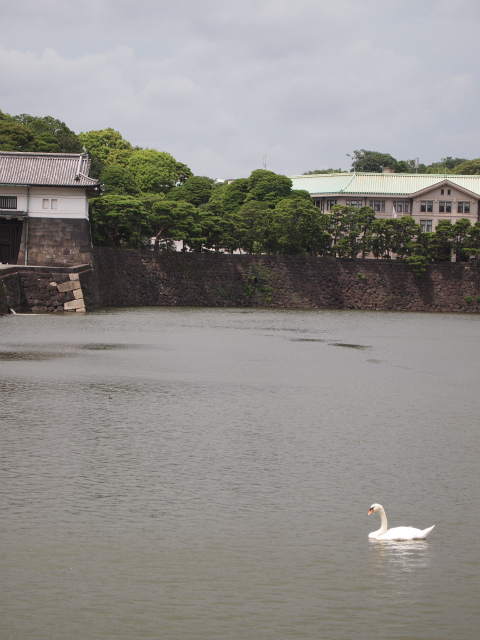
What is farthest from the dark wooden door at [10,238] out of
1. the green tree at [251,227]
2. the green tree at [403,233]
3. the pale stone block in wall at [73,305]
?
the green tree at [403,233]

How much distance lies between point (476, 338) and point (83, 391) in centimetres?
2176

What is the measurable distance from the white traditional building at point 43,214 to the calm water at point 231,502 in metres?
24.7

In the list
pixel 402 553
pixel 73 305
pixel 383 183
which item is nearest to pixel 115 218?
pixel 73 305

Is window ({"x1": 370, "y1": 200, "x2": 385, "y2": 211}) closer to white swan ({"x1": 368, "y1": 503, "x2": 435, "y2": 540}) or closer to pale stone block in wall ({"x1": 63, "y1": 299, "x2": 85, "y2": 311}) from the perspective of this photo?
pale stone block in wall ({"x1": 63, "y1": 299, "x2": 85, "y2": 311})

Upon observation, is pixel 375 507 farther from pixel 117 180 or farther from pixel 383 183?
pixel 383 183

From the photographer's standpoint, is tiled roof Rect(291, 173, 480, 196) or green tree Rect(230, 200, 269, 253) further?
tiled roof Rect(291, 173, 480, 196)

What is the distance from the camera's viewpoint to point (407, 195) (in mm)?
75562

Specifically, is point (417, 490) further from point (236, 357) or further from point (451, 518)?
point (236, 357)

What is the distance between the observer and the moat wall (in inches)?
2115

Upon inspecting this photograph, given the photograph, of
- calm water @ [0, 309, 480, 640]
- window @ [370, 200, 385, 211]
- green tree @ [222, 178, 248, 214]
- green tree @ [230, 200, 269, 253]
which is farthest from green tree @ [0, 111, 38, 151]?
calm water @ [0, 309, 480, 640]

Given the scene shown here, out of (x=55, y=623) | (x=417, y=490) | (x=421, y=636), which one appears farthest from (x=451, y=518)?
(x=55, y=623)

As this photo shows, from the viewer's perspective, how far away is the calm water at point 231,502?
6.85m

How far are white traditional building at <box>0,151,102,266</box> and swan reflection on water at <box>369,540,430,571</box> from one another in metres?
37.6

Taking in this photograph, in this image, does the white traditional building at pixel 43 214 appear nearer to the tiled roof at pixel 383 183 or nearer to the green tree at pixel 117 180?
the green tree at pixel 117 180
